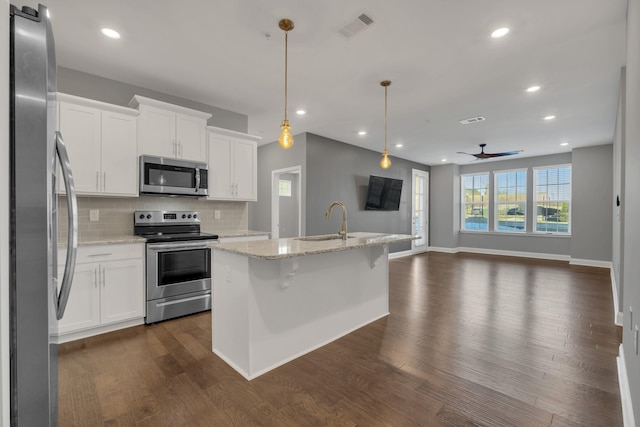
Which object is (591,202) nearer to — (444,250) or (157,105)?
(444,250)

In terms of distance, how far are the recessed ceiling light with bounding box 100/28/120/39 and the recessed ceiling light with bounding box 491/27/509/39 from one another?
3.27 m

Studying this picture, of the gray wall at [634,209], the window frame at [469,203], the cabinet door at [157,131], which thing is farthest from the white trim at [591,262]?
the cabinet door at [157,131]

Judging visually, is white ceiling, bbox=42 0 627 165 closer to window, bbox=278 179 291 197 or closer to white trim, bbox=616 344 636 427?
white trim, bbox=616 344 636 427

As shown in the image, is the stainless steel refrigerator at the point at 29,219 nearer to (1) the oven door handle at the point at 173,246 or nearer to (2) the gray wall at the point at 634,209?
(1) the oven door handle at the point at 173,246

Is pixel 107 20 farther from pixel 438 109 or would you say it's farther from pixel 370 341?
pixel 438 109

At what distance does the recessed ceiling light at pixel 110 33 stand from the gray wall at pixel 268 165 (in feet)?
11.3

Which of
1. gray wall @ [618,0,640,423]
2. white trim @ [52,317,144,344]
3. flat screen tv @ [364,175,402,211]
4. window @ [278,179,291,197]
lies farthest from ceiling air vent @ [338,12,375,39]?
window @ [278,179,291,197]

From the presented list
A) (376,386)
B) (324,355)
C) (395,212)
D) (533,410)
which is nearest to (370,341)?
(324,355)

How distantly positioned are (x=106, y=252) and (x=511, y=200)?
930cm

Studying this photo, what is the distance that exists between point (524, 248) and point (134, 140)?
9.16 meters

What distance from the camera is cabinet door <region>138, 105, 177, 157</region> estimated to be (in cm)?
340

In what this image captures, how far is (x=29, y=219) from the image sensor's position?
0.87 meters

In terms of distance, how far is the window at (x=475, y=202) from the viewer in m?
8.95

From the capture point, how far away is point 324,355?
255 cm
